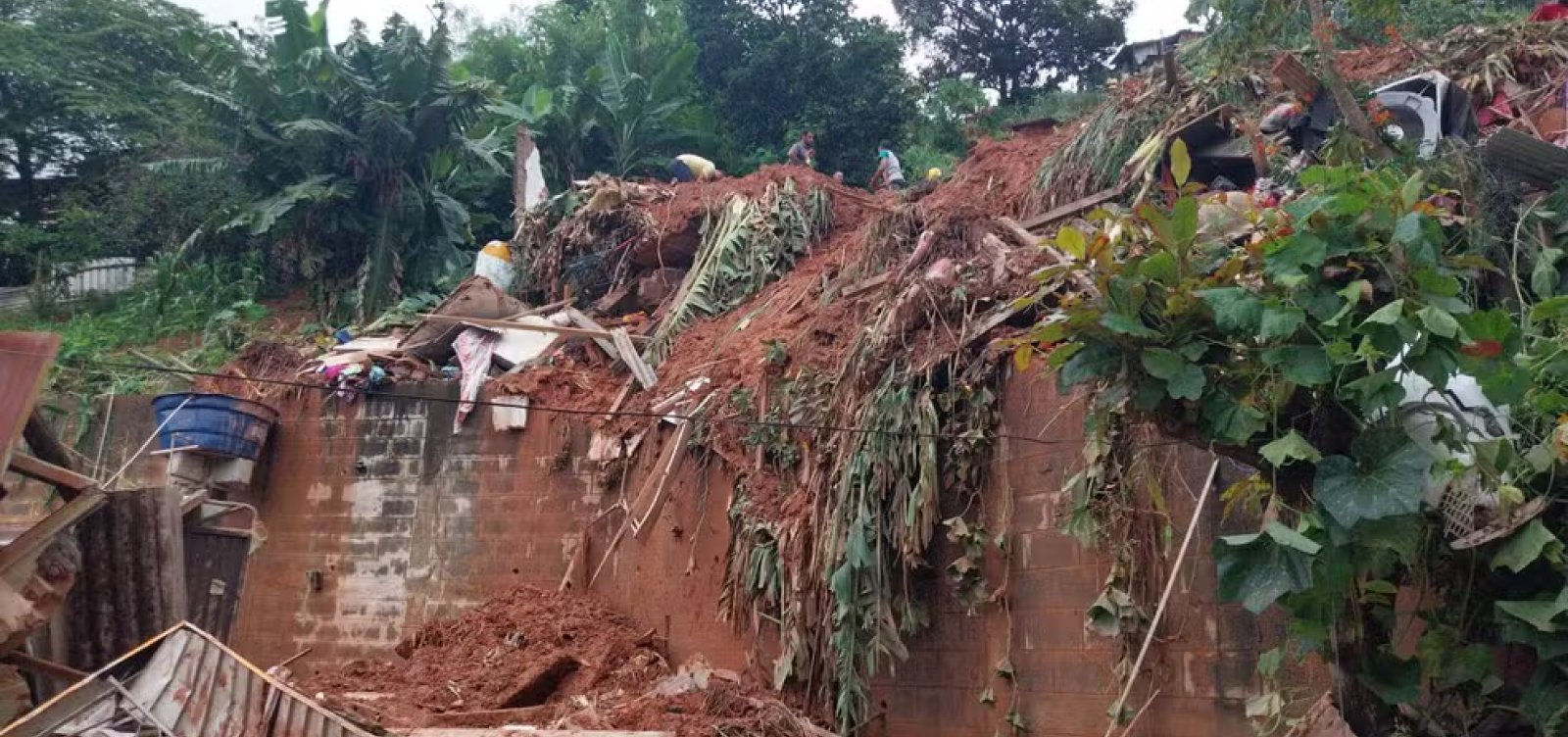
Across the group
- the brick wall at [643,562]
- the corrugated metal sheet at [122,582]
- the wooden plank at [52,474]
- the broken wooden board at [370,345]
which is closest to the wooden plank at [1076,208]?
the brick wall at [643,562]

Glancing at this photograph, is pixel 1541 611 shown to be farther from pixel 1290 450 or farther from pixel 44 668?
pixel 44 668

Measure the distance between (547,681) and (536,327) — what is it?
360 centimetres

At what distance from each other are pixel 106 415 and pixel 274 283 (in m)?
4.80

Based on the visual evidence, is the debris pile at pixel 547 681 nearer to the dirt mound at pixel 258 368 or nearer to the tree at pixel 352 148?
the dirt mound at pixel 258 368

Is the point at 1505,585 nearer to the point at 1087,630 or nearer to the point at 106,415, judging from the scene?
the point at 1087,630

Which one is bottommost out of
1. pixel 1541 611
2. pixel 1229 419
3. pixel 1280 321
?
pixel 1541 611

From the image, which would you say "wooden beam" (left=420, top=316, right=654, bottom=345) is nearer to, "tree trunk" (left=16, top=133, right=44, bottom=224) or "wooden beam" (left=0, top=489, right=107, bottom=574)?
"wooden beam" (left=0, top=489, right=107, bottom=574)

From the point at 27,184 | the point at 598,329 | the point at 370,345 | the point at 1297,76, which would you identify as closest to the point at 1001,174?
the point at 1297,76

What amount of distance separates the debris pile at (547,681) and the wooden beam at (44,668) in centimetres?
225

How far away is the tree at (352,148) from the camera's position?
1598 cm

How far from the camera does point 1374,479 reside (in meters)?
4.60

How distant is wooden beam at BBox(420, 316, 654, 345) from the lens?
11.8 m

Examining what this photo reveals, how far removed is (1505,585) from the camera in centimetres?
502

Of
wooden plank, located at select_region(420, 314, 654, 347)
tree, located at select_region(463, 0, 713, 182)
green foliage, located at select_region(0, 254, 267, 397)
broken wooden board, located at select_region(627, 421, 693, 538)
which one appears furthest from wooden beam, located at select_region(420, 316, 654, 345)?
tree, located at select_region(463, 0, 713, 182)
